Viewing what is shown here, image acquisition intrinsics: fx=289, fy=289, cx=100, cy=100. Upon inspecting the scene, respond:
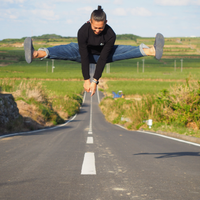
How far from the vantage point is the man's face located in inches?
155

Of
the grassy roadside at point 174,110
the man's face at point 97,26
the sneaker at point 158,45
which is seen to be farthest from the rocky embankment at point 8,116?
the man's face at point 97,26

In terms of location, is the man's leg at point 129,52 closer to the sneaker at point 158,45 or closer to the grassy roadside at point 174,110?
the sneaker at point 158,45

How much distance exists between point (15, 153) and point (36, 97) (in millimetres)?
23690

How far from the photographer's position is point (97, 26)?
156 inches

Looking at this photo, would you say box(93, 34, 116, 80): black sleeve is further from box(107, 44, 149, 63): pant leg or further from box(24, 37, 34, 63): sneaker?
box(24, 37, 34, 63): sneaker

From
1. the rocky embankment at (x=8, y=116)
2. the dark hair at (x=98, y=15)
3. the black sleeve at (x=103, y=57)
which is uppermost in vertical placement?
the dark hair at (x=98, y=15)

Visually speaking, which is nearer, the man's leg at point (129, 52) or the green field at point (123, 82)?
the man's leg at point (129, 52)

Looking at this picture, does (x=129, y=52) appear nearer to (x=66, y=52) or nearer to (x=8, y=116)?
(x=66, y=52)

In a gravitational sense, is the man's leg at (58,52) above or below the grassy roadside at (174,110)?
above

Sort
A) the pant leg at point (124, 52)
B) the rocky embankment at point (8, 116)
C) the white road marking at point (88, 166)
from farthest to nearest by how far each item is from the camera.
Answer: the rocky embankment at point (8, 116) → the white road marking at point (88, 166) → the pant leg at point (124, 52)

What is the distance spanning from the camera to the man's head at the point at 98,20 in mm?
3904

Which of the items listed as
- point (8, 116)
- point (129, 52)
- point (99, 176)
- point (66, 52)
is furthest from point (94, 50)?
point (8, 116)

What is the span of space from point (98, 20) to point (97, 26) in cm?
9

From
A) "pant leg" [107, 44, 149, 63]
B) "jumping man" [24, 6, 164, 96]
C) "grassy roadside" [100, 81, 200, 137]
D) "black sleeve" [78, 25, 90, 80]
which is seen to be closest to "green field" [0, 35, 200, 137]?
"grassy roadside" [100, 81, 200, 137]
